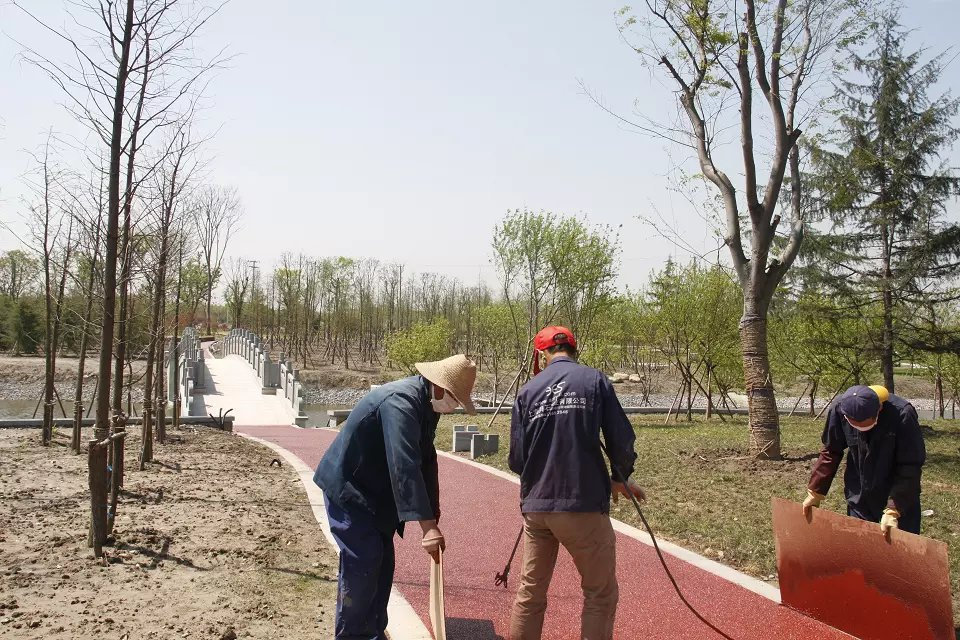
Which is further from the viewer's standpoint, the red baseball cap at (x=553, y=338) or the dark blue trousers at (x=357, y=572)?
the red baseball cap at (x=553, y=338)

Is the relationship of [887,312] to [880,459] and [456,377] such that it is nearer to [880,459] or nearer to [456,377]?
[880,459]

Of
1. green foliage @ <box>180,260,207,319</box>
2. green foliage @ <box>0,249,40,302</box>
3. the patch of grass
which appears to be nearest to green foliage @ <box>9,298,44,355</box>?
green foliage @ <box>0,249,40,302</box>

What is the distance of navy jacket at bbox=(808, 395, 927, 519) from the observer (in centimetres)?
428

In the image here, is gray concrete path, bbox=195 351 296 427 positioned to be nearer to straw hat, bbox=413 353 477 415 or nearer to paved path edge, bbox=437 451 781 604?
paved path edge, bbox=437 451 781 604

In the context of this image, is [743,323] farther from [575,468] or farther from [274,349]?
[274,349]

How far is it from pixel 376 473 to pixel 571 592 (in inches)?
88.8

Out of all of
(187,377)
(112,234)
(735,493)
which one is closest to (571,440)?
(112,234)

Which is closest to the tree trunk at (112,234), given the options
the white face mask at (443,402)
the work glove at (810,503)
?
the white face mask at (443,402)

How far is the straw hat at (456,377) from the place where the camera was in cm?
361

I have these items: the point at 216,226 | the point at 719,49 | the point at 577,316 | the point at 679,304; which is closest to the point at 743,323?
the point at 719,49

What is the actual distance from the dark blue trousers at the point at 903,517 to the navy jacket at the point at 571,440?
1.89 m

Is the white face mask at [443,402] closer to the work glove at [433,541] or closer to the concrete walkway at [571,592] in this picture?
the work glove at [433,541]

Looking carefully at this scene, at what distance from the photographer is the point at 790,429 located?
56.3 feet

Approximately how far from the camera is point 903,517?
4.36m
